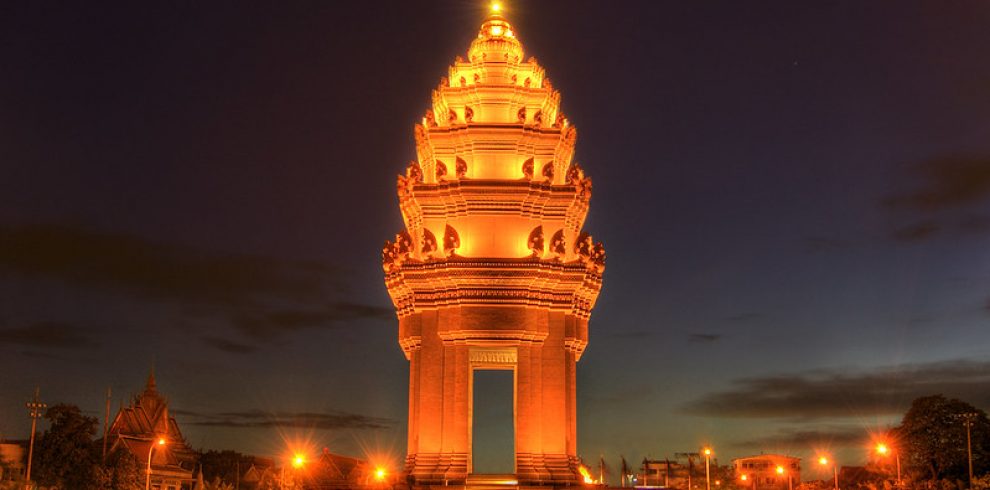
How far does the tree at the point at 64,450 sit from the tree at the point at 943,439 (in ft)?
130

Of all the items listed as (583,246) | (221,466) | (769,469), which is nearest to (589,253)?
(583,246)

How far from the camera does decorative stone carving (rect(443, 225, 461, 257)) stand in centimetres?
3431

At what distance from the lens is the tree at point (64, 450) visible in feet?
156

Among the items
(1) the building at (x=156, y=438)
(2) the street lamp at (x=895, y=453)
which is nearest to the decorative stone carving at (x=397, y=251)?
(2) the street lamp at (x=895, y=453)

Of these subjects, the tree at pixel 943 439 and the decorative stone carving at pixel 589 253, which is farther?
the tree at pixel 943 439

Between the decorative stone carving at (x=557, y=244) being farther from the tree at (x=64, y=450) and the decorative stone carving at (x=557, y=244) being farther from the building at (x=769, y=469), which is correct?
the building at (x=769, y=469)

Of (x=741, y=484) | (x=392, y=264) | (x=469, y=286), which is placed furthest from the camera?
(x=741, y=484)

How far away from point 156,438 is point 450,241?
47414 millimetres

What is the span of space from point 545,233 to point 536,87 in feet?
16.7

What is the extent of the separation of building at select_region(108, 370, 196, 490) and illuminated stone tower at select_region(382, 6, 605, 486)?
143 feet

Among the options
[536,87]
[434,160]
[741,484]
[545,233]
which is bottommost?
[741,484]

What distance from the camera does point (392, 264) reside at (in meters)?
36.0

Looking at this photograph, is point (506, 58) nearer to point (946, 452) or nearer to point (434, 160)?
point (434, 160)

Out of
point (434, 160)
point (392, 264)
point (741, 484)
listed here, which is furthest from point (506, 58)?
point (741, 484)
